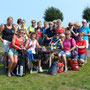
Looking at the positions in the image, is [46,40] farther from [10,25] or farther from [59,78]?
[59,78]

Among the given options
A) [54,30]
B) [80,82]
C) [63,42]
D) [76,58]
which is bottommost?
[80,82]

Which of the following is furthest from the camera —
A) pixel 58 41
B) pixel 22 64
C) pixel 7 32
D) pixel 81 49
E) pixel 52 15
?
pixel 52 15

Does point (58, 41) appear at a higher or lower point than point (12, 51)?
higher

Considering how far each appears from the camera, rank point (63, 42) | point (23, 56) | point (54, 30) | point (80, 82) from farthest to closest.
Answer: point (54, 30)
point (63, 42)
point (23, 56)
point (80, 82)

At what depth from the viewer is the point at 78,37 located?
6.98m

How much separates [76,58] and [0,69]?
2.90 metres

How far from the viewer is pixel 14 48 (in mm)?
5707

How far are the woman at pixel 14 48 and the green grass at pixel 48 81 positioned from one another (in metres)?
0.37

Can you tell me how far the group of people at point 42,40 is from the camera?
18.7 feet

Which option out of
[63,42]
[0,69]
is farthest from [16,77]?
[63,42]

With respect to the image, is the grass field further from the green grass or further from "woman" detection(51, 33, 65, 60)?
"woman" detection(51, 33, 65, 60)

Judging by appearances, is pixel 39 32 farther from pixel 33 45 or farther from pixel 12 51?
pixel 12 51

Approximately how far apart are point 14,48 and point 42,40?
2.26 metres

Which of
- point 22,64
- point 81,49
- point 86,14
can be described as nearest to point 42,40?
point 81,49
